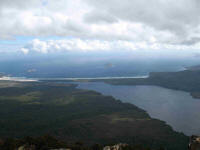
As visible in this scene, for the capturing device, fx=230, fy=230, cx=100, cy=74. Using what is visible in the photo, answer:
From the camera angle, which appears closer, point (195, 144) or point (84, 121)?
point (195, 144)

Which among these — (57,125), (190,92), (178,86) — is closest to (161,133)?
(57,125)

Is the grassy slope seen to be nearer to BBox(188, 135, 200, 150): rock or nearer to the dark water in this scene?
→ the dark water

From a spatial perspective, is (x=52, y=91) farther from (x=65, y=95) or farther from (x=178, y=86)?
(x=178, y=86)

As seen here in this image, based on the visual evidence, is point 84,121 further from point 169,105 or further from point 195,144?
point 195,144

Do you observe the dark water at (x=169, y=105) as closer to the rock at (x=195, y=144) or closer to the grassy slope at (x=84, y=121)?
the grassy slope at (x=84, y=121)

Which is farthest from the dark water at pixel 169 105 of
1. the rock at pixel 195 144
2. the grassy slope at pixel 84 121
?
the rock at pixel 195 144

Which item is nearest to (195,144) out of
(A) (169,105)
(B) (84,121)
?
(B) (84,121)
